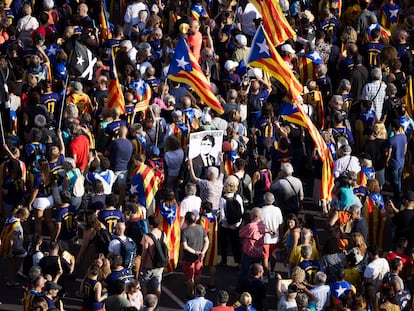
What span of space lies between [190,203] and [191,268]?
104cm

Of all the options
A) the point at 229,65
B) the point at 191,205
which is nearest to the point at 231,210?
the point at 191,205

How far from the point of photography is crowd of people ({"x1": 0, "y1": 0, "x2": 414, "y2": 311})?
69.5ft

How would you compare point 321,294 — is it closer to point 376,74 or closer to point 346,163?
point 346,163

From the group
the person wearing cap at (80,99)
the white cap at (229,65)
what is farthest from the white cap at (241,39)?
the person wearing cap at (80,99)

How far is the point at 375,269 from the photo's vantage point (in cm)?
2100

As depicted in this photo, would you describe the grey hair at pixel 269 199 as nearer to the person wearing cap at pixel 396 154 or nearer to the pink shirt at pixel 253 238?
the pink shirt at pixel 253 238

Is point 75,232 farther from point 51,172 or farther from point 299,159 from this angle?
point 299,159

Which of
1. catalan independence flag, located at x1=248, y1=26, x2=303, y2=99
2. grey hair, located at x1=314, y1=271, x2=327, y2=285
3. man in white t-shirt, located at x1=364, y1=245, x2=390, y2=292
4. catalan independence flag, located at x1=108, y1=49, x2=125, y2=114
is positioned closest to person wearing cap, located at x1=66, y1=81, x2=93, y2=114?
catalan independence flag, located at x1=108, y1=49, x2=125, y2=114

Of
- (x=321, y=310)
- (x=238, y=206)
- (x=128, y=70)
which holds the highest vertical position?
(x=128, y=70)

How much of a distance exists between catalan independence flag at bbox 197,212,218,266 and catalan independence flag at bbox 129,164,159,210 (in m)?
1.30

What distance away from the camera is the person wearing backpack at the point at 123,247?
2136cm

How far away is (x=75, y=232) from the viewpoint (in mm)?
23391

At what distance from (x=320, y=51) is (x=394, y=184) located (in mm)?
4171

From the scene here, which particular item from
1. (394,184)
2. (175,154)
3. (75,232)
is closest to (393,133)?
(394,184)
